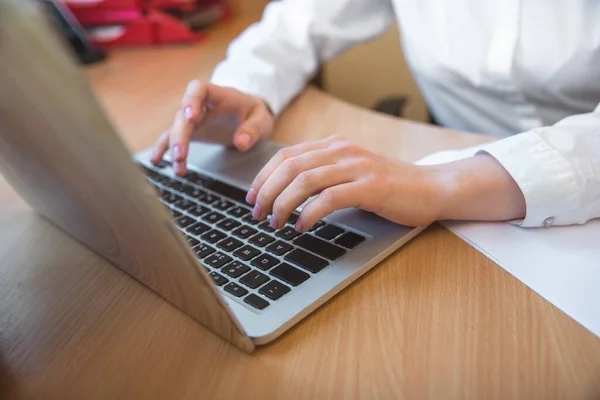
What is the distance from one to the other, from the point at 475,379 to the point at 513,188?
207 mm

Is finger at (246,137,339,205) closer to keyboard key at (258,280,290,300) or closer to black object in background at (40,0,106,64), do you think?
keyboard key at (258,280,290,300)

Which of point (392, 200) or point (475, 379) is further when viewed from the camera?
point (392, 200)

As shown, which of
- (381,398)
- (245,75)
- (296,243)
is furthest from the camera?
(245,75)

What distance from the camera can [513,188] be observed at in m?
0.49

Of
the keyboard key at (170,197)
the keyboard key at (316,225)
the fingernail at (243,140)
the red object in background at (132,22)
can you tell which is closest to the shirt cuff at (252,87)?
the fingernail at (243,140)

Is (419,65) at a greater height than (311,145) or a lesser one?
lesser

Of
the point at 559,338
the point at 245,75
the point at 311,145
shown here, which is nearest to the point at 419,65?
the point at 245,75

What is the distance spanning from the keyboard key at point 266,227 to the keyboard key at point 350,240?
6cm

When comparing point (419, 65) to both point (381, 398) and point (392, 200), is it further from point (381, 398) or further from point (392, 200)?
point (381, 398)

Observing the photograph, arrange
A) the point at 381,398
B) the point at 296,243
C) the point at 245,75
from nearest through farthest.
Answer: the point at 381,398, the point at 296,243, the point at 245,75

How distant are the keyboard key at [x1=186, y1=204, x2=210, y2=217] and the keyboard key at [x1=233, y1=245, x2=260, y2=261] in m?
0.09

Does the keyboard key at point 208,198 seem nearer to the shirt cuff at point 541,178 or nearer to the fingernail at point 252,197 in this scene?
the fingernail at point 252,197

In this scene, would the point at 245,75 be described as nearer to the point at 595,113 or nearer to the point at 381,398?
the point at 595,113

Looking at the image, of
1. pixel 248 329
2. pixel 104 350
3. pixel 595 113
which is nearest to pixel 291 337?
pixel 248 329
